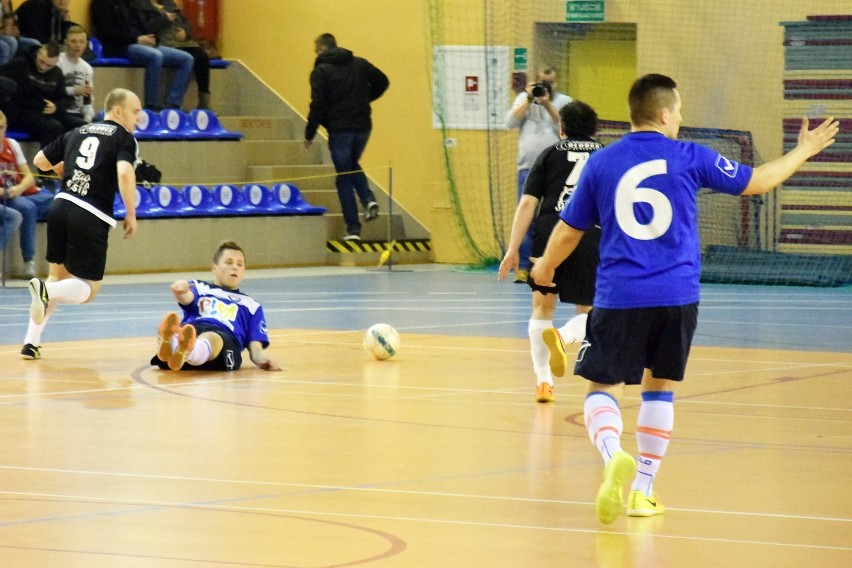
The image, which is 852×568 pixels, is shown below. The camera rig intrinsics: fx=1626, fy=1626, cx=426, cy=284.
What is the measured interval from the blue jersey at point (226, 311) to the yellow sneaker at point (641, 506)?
5.04 m

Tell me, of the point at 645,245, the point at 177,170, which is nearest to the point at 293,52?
the point at 177,170

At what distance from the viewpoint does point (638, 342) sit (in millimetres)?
6547

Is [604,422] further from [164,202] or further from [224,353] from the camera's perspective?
[164,202]

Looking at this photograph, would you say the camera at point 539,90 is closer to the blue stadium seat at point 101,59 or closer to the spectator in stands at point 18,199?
the spectator in stands at point 18,199

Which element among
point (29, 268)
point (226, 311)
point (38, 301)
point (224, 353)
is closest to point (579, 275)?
point (226, 311)

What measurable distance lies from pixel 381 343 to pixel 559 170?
2649 mm

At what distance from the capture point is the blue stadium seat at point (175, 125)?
2227 centimetres

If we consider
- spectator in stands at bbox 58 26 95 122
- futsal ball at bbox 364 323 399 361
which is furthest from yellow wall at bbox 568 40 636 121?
futsal ball at bbox 364 323 399 361

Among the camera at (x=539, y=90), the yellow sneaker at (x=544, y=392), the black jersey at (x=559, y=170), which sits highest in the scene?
the camera at (x=539, y=90)

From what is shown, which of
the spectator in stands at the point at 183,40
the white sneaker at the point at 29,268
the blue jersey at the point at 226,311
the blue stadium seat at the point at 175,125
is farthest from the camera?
the spectator in stands at the point at 183,40

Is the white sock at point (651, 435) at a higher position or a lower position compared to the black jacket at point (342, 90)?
lower

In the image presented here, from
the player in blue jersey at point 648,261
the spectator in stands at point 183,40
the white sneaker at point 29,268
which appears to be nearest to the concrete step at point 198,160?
the spectator in stands at point 183,40

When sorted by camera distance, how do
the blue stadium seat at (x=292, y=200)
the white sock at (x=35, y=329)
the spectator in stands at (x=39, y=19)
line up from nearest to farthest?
the white sock at (x=35, y=329) < the spectator in stands at (x=39, y=19) < the blue stadium seat at (x=292, y=200)

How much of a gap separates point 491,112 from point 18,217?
282 inches
